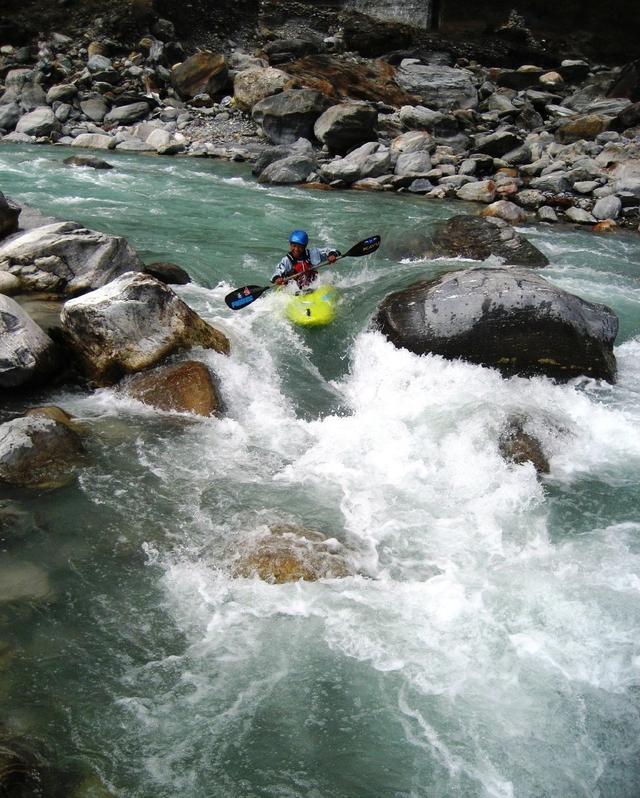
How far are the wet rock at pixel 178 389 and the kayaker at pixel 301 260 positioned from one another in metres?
2.08

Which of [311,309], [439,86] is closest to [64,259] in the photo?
[311,309]

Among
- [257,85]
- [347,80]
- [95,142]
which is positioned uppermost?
[347,80]

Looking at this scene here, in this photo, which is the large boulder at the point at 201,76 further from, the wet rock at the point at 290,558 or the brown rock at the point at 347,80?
the wet rock at the point at 290,558

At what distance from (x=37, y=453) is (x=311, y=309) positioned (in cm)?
340

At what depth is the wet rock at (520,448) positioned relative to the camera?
17.0 feet

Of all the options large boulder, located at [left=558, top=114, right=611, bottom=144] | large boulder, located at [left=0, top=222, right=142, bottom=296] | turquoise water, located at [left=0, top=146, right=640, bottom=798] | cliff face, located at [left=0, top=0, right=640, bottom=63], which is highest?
cliff face, located at [left=0, top=0, right=640, bottom=63]

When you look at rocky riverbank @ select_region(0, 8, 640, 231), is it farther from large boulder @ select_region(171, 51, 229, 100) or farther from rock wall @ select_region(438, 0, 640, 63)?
rock wall @ select_region(438, 0, 640, 63)

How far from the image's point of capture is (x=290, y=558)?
407 cm

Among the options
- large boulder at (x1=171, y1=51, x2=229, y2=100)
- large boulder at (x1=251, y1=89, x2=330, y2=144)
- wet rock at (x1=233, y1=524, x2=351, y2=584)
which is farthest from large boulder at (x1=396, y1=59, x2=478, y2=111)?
wet rock at (x1=233, y1=524, x2=351, y2=584)

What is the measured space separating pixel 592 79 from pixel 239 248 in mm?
18293

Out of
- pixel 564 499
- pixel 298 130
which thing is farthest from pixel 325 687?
pixel 298 130

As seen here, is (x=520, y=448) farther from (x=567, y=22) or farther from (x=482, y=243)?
(x=567, y=22)

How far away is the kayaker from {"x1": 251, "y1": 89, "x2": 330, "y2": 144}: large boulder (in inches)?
362

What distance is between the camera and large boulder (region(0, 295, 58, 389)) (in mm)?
5320
